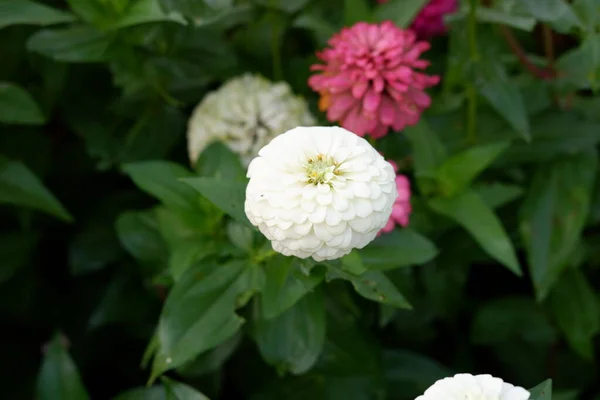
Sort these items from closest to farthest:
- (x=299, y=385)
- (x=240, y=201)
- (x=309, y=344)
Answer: (x=240, y=201) < (x=309, y=344) < (x=299, y=385)

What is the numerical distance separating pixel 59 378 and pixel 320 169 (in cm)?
55

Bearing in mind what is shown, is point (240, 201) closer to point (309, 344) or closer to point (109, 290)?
point (309, 344)

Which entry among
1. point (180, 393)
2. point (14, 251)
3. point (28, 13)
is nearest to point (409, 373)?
point (180, 393)

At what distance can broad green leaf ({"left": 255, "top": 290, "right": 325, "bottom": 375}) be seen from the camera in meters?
0.91

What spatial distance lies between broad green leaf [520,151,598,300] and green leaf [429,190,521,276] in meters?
0.15

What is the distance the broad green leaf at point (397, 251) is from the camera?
2.87 ft

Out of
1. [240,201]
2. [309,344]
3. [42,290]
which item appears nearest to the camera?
[240,201]

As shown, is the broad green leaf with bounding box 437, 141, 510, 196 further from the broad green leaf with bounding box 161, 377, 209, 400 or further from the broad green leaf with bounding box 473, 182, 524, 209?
the broad green leaf with bounding box 161, 377, 209, 400

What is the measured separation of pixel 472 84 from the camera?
1.12 metres

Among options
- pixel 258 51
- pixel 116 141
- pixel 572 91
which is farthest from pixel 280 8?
pixel 572 91

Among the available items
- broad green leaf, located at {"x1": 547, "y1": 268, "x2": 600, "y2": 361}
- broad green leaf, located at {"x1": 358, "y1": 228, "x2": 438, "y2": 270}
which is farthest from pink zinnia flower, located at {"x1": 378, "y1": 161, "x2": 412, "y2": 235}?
broad green leaf, located at {"x1": 547, "y1": 268, "x2": 600, "y2": 361}

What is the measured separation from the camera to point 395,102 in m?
0.93

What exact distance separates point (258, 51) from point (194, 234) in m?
0.40

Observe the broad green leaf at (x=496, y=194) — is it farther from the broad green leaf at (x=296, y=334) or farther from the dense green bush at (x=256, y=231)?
the broad green leaf at (x=296, y=334)
